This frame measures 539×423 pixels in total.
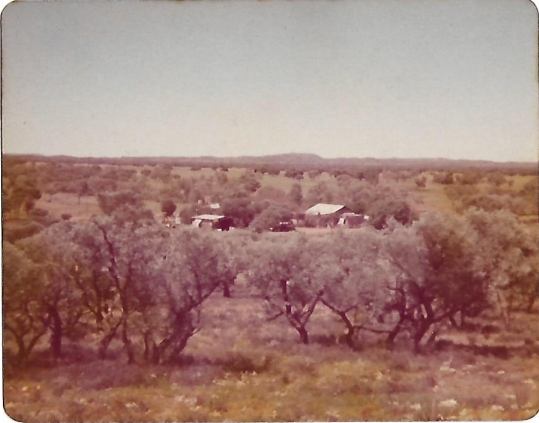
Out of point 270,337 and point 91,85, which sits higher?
point 91,85

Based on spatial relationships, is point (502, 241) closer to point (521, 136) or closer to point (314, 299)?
point (521, 136)

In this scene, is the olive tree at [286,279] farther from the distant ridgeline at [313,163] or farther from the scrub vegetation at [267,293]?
the distant ridgeline at [313,163]

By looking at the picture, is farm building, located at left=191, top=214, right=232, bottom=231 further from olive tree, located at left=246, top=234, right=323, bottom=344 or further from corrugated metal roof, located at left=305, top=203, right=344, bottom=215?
corrugated metal roof, located at left=305, top=203, right=344, bottom=215

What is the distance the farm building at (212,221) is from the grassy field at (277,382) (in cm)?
24

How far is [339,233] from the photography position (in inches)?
71.4

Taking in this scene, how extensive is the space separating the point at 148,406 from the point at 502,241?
1261 millimetres

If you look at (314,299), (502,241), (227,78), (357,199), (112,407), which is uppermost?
(227,78)

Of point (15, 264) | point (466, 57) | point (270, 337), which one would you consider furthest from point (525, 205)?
point (15, 264)

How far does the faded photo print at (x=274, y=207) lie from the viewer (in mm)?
1781

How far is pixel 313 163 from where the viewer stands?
1825 mm

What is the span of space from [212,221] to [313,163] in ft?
1.25

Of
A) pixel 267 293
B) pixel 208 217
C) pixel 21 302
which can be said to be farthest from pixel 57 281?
pixel 267 293

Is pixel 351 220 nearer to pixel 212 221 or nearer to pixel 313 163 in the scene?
pixel 313 163

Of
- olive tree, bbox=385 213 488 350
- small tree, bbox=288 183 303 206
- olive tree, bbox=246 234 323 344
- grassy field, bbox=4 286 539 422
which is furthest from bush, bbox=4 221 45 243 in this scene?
olive tree, bbox=385 213 488 350
